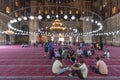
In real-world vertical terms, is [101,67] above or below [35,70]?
above

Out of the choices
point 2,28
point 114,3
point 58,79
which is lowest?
point 58,79

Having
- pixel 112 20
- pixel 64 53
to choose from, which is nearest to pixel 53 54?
pixel 64 53

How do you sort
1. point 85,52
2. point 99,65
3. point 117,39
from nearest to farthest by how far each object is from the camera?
point 99,65 → point 85,52 → point 117,39

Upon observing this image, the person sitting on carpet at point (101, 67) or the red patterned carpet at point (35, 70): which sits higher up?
the person sitting on carpet at point (101, 67)

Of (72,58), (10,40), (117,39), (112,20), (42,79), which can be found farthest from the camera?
(10,40)

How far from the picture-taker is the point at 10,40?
159 ft

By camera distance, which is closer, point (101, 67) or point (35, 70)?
point (101, 67)

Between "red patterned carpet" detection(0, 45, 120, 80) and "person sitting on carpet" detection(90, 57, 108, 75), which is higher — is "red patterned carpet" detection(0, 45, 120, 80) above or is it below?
below

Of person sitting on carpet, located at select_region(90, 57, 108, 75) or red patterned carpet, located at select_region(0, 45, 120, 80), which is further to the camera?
person sitting on carpet, located at select_region(90, 57, 108, 75)

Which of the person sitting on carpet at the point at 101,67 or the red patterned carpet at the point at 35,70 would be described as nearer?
the red patterned carpet at the point at 35,70

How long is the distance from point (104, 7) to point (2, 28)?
21289 millimetres

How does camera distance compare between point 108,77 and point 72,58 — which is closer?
point 108,77

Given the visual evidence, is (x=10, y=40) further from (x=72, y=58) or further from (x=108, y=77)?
(x=108, y=77)

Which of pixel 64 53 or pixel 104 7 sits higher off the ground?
pixel 104 7
